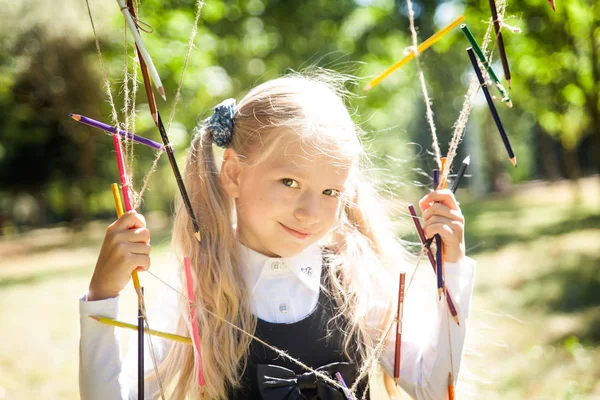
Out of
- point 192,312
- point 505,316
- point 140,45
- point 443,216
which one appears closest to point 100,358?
point 192,312

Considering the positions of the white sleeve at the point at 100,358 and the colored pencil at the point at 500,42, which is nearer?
the colored pencil at the point at 500,42

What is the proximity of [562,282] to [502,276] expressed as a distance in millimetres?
674

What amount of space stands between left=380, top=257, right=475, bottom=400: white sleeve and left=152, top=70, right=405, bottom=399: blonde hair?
0.08 metres

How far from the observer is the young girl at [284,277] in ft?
4.82

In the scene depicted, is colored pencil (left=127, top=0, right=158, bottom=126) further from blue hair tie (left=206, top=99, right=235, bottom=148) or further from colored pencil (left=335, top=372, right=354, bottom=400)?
colored pencil (left=335, top=372, right=354, bottom=400)

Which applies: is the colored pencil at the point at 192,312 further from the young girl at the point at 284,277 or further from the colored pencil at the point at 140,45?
the colored pencil at the point at 140,45

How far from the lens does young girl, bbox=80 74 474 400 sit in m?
1.47

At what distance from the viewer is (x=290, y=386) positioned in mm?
1500

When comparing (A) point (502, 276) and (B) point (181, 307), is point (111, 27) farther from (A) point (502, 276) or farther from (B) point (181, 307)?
(B) point (181, 307)

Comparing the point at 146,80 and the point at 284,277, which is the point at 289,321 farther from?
the point at 146,80

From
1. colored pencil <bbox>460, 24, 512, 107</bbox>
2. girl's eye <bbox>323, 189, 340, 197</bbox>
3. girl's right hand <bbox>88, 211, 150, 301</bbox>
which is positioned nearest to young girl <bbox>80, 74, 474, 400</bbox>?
girl's eye <bbox>323, 189, 340, 197</bbox>

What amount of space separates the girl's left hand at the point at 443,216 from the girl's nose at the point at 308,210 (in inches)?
10.3

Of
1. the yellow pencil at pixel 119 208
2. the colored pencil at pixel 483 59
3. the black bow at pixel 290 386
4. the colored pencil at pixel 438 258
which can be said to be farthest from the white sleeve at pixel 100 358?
the colored pencil at pixel 483 59

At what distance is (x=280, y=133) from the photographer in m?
1.59
